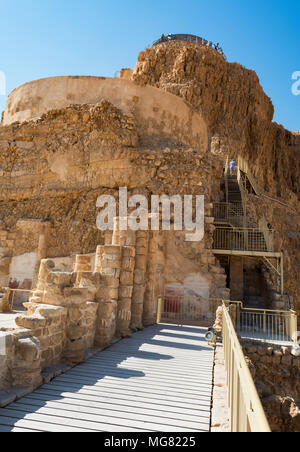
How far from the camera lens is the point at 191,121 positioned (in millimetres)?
21281

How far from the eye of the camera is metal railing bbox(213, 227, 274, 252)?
53.9 ft

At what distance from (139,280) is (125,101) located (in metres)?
13.1

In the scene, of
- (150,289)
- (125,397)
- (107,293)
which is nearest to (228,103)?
(150,289)

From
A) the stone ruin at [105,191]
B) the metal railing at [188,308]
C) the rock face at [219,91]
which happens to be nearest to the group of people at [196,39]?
the rock face at [219,91]

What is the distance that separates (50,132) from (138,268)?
12.7m

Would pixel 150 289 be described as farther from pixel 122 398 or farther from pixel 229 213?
pixel 229 213

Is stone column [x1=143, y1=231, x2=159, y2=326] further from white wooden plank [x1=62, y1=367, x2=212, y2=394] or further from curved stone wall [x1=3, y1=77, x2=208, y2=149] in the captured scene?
curved stone wall [x1=3, y1=77, x2=208, y2=149]

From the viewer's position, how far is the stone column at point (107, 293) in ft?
25.2

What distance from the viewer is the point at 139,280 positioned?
1034 cm

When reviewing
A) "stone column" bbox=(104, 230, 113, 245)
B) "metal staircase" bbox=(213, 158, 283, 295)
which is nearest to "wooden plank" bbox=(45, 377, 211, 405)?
"metal staircase" bbox=(213, 158, 283, 295)

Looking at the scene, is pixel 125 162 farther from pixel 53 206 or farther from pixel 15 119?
pixel 15 119

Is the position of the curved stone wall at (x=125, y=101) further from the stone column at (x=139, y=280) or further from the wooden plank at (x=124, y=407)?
the wooden plank at (x=124, y=407)

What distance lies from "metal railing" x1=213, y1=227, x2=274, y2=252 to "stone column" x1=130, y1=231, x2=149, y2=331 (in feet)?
21.4
